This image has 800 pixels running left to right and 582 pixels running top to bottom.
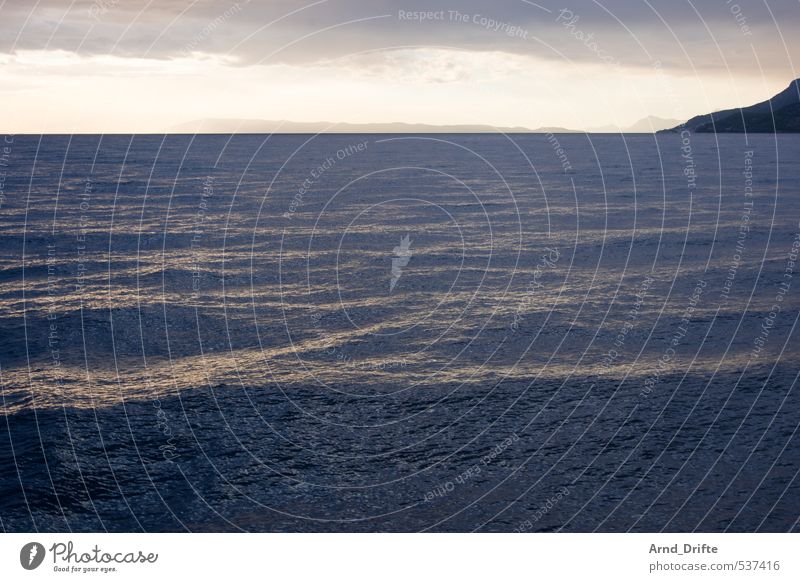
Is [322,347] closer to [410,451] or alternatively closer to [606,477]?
[410,451]

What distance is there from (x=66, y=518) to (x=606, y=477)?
32.8 ft

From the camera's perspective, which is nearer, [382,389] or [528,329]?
[382,389]

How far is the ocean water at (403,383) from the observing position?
1280cm

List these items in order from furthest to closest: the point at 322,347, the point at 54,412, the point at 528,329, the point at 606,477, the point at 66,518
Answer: the point at 528,329, the point at 322,347, the point at 54,412, the point at 606,477, the point at 66,518

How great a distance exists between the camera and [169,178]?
303 ft

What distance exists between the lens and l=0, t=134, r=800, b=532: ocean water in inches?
504

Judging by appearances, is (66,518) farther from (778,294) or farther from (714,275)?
(714,275)

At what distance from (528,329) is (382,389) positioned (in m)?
6.83

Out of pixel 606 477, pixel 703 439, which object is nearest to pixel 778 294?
pixel 703 439

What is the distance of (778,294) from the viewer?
88.6 ft

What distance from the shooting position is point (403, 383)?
18266mm

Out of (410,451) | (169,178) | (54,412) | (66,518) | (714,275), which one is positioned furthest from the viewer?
(169,178)


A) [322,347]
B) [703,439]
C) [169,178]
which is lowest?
[703,439]

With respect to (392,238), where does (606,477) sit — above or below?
below
